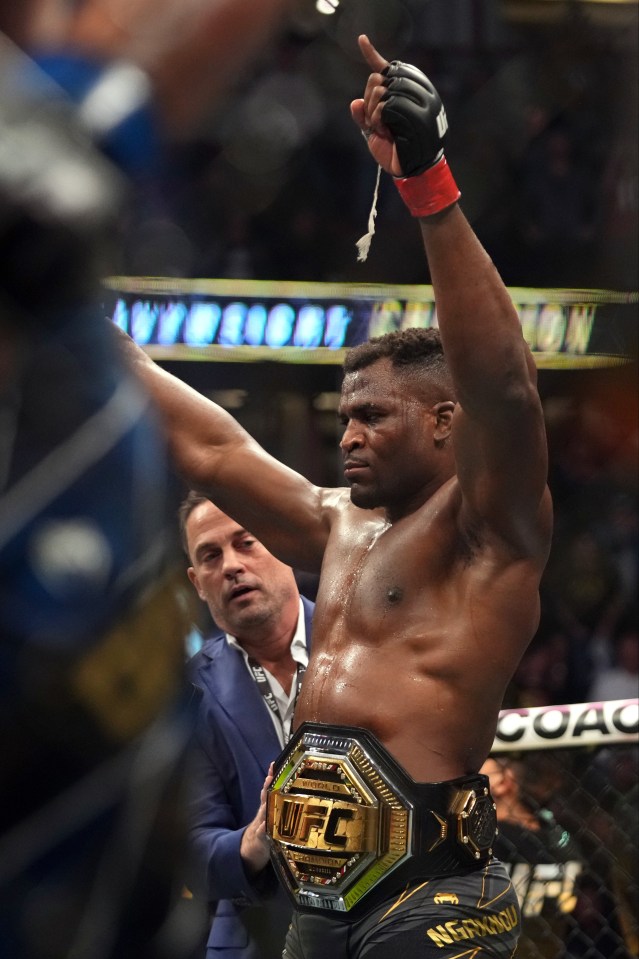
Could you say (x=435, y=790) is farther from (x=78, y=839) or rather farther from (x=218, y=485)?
(x=78, y=839)

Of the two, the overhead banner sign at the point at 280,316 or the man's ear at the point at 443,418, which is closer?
the man's ear at the point at 443,418

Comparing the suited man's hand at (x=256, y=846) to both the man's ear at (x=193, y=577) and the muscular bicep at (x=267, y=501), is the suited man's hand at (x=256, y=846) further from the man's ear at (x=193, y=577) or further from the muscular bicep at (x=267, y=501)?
the man's ear at (x=193, y=577)

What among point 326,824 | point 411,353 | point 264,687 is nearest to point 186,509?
point 264,687

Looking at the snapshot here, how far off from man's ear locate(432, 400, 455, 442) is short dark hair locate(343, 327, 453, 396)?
41mm

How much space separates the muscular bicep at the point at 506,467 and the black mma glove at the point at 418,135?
33 centimetres

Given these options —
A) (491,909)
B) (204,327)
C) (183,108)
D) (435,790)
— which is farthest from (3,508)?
(204,327)

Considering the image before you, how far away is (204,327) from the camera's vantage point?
402cm

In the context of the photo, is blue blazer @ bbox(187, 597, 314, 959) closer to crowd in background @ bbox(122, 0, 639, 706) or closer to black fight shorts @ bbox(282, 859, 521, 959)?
black fight shorts @ bbox(282, 859, 521, 959)

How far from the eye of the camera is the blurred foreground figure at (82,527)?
0.48 m

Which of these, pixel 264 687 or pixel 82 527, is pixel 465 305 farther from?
pixel 82 527

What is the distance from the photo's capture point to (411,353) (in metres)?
2.23

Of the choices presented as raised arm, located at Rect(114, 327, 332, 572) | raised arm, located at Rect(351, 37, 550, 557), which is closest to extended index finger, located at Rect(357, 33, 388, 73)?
raised arm, located at Rect(351, 37, 550, 557)

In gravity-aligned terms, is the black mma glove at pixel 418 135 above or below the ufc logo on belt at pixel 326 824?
above

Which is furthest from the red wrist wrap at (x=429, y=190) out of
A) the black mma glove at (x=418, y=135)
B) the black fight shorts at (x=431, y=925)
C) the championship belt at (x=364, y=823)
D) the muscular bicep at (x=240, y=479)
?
the black fight shorts at (x=431, y=925)
